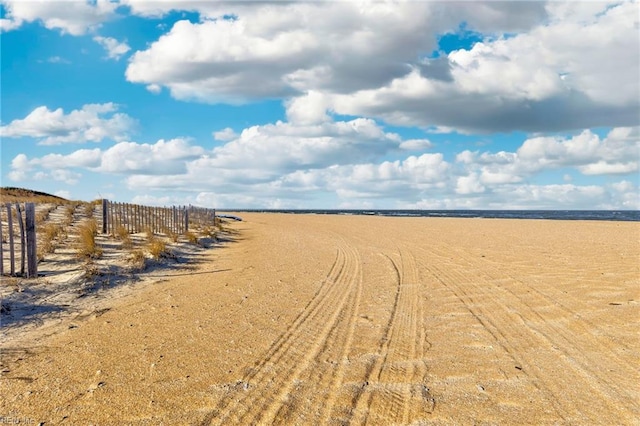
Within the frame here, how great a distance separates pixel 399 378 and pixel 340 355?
928 millimetres

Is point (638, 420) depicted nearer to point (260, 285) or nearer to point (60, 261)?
point (260, 285)

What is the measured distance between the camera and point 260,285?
10.6 metres

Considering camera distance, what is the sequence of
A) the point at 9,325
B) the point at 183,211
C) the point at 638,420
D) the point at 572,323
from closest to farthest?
the point at 638,420
the point at 9,325
the point at 572,323
the point at 183,211

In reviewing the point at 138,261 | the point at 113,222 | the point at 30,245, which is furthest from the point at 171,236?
the point at 30,245

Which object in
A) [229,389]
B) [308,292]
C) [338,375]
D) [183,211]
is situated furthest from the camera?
[183,211]

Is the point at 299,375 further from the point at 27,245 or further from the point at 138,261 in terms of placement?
the point at 138,261

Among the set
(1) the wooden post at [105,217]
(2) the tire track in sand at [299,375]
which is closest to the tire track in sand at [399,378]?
(2) the tire track in sand at [299,375]

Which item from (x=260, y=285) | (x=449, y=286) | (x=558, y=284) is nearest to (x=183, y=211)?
(x=260, y=285)

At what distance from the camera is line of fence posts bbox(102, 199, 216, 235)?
1791 centimetres

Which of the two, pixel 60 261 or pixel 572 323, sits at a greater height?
pixel 60 261

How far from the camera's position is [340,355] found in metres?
5.89

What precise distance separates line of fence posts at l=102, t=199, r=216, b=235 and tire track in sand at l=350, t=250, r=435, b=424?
13.3m

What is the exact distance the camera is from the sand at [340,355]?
14.6 feet

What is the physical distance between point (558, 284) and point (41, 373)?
1016 centimetres
